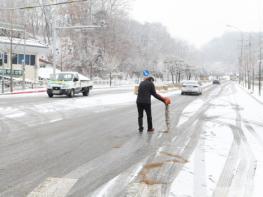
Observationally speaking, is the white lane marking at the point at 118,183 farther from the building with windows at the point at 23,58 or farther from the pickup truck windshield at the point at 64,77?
the building with windows at the point at 23,58

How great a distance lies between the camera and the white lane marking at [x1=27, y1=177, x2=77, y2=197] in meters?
5.30

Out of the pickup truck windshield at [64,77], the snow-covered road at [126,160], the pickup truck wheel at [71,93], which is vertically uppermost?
the pickup truck windshield at [64,77]

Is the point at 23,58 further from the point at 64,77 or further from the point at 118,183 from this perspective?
the point at 118,183

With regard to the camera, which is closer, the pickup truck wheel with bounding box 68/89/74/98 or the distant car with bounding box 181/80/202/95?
the pickup truck wheel with bounding box 68/89/74/98

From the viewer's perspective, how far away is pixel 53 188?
5.58 meters

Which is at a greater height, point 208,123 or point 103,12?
point 103,12

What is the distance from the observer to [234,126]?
42.9ft

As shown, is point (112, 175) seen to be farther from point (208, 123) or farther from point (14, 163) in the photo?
point (208, 123)

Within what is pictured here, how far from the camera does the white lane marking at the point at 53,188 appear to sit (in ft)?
17.4

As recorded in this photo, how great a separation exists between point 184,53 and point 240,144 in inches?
5854

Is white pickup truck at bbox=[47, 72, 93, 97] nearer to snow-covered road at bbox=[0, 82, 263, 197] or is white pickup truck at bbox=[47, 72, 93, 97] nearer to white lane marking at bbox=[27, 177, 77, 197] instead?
snow-covered road at bbox=[0, 82, 263, 197]

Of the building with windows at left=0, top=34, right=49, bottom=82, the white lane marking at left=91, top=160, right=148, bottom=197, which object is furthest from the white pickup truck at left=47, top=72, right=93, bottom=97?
the white lane marking at left=91, top=160, right=148, bottom=197

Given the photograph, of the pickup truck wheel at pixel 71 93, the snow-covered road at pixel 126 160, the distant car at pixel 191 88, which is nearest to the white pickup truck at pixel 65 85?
the pickup truck wheel at pixel 71 93

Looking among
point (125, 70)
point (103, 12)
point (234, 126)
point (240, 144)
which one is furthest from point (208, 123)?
point (125, 70)
